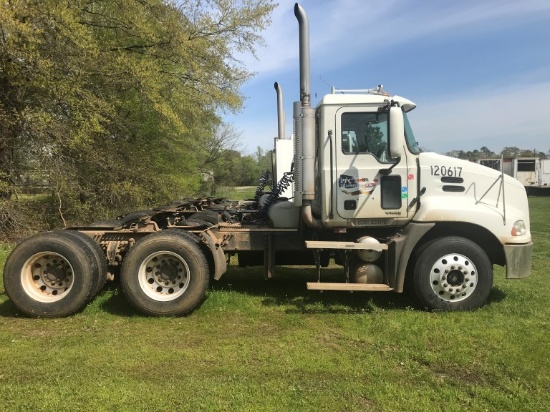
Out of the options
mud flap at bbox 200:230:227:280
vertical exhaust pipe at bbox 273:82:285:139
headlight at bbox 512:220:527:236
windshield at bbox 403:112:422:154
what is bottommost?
mud flap at bbox 200:230:227:280

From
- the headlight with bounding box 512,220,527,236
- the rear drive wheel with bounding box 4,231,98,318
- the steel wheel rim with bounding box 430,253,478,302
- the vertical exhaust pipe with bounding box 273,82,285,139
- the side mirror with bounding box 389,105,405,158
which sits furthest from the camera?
the vertical exhaust pipe with bounding box 273,82,285,139

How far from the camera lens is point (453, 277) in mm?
5633

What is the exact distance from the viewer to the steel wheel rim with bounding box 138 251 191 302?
5.61m

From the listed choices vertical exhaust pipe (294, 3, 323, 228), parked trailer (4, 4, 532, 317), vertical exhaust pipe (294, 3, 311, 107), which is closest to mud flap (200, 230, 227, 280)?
parked trailer (4, 4, 532, 317)

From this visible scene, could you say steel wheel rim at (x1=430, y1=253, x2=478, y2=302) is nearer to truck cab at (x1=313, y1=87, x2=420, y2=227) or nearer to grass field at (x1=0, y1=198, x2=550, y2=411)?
grass field at (x1=0, y1=198, x2=550, y2=411)

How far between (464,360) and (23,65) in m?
11.1

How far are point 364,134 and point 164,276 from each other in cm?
312

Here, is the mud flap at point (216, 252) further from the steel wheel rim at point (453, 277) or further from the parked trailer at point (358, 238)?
the steel wheel rim at point (453, 277)

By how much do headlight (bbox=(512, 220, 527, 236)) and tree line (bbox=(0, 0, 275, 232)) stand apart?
993cm

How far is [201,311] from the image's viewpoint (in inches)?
229

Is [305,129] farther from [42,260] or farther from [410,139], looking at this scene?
[42,260]

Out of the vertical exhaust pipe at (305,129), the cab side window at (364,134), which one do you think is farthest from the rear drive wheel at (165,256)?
the cab side window at (364,134)

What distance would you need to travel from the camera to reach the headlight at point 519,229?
571 centimetres

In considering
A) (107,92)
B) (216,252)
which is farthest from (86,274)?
(107,92)
